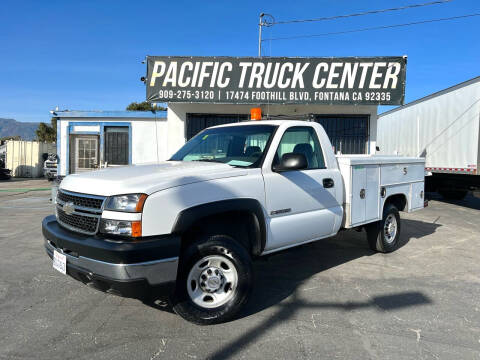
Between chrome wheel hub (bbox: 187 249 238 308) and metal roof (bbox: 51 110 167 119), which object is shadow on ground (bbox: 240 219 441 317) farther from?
metal roof (bbox: 51 110 167 119)

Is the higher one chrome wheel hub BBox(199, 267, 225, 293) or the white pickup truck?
the white pickup truck

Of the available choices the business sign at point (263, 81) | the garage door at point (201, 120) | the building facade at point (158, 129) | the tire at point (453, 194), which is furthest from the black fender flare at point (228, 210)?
the tire at point (453, 194)

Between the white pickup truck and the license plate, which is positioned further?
the license plate

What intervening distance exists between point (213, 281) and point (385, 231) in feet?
11.9

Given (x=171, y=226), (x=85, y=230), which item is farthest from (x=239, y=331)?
(x=85, y=230)

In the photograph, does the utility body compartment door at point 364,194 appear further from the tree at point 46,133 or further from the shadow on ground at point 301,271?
the tree at point 46,133

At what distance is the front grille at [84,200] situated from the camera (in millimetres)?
2982

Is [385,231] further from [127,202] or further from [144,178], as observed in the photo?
[127,202]

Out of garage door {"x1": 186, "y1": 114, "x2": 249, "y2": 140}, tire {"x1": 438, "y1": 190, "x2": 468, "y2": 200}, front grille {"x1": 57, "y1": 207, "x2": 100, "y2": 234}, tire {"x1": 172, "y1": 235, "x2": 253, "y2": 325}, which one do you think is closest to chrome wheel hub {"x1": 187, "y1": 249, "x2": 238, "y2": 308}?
tire {"x1": 172, "y1": 235, "x2": 253, "y2": 325}

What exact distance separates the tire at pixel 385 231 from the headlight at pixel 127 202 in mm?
4062

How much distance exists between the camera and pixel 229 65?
36.5 ft

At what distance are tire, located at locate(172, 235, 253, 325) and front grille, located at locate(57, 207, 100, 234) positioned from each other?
798 mm

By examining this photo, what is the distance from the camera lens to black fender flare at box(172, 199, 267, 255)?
116 inches

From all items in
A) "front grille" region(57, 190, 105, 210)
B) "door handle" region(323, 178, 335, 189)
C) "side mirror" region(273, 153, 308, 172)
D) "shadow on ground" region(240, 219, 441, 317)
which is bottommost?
"shadow on ground" region(240, 219, 441, 317)
